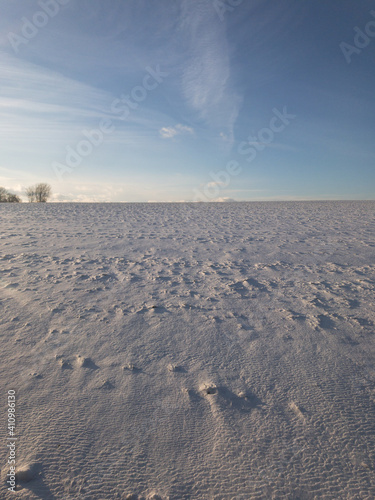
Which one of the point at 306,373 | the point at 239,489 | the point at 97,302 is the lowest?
the point at 239,489

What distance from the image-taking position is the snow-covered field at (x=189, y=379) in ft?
6.54

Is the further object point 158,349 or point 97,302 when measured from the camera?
point 97,302

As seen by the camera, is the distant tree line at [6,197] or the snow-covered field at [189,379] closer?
the snow-covered field at [189,379]

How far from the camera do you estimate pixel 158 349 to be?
3369 mm

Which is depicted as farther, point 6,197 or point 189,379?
point 6,197

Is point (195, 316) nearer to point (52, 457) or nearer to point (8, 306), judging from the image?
point (52, 457)

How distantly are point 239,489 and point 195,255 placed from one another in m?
5.47

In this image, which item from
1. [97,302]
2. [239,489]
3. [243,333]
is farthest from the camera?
[97,302]

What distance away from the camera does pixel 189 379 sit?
2.89 meters

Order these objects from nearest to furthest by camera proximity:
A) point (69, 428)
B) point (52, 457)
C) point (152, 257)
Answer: point (52, 457) → point (69, 428) → point (152, 257)

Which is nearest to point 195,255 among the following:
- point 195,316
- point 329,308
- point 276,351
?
point 195,316

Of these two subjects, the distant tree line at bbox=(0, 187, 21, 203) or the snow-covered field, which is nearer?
the snow-covered field

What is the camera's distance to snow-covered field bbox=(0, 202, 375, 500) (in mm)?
1992

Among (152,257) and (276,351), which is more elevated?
(152,257)
